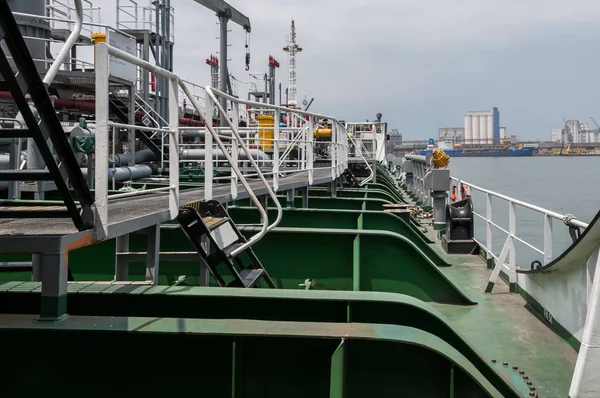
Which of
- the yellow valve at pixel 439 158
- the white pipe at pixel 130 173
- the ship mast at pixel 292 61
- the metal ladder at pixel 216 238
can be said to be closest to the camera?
the metal ladder at pixel 216 238

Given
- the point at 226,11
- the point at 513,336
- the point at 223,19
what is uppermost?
the point at 226,11

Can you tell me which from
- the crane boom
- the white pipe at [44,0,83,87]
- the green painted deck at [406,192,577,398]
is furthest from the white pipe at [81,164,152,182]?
the crane boom

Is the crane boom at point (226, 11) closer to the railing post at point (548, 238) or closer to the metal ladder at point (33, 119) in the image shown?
the railing post at point (548, 238)

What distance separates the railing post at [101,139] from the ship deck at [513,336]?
234 centimetres

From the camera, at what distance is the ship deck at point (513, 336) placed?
405 centimetres

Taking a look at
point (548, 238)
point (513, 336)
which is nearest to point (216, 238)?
point (513, 336)

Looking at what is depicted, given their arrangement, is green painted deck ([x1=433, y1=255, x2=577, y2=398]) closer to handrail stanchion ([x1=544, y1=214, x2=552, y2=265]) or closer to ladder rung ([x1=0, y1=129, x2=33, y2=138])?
handrail stanchion ([x1=544, y1=214, x2=552, y2=265])

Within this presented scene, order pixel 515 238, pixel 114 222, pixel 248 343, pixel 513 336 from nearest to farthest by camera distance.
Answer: pixel 248 343 → pixel 114 222 → pixel 513 336 → pixel 515 238

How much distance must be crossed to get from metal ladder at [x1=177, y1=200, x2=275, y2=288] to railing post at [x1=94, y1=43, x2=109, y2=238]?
122 cm

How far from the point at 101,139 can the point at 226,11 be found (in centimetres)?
1803

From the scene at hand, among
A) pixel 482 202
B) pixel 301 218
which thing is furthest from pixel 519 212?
pixel 301 218

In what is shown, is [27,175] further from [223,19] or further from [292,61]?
[292,61]

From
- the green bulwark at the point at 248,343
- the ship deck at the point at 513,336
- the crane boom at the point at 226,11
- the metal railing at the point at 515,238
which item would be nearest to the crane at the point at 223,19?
the crane boom at the point at 226,11

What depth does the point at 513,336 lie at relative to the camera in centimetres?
493
